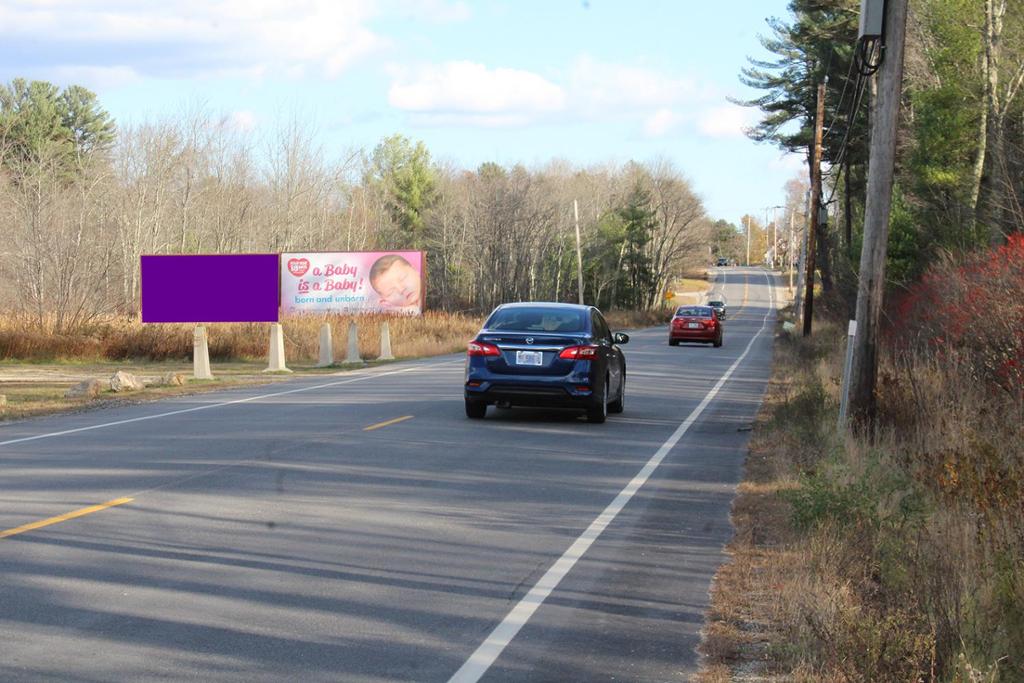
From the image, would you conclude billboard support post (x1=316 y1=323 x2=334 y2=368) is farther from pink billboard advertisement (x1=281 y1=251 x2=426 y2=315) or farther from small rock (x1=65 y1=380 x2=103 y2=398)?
small rock (x1=65 y1=380 x2=103 y2=398)

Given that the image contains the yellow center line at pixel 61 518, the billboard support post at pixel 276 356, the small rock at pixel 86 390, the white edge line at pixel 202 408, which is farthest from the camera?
the billboard support post at pixel 276 356

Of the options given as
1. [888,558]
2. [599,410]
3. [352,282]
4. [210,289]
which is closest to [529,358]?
[599,410]

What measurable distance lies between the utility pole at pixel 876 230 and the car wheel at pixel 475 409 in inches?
207

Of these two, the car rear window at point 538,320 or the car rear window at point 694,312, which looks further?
the car rear window at point 694,312

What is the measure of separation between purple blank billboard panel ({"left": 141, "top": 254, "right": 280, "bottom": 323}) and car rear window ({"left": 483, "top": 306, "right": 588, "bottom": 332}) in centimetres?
1710

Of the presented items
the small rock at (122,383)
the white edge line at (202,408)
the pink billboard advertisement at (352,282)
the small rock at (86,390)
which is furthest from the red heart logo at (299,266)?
the small rock at (86,390)

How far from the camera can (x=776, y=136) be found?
61.3m

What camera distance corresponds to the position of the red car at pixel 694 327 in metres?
44.8

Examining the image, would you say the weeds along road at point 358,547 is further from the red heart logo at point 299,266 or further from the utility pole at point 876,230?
the red heart logo at point 299,266

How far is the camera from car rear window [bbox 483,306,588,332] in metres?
16.9

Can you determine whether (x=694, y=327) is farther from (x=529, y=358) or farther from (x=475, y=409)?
(x=529, y=358)

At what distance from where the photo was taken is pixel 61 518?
30.5 feet

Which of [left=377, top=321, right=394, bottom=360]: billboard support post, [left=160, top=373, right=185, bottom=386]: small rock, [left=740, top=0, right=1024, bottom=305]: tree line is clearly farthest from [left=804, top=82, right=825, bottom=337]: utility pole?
[left=160, top=373, right=185, bottom=386]: small rock

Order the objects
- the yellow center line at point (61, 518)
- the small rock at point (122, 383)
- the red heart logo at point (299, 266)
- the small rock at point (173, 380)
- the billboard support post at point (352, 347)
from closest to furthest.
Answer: the yellow center line at point (61, 518)
the small rock at point (122, 383)
the small rock at point (173, 380)
the billboard support post at point (352, 347)
the red heart logo at point (299, 266)
